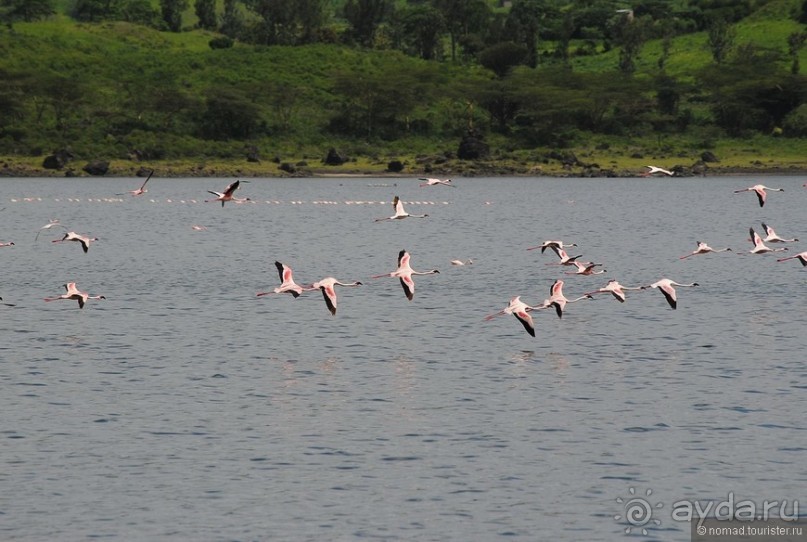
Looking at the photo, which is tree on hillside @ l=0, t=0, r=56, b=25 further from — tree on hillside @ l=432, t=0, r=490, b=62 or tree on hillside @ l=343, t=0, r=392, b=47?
tree on hillside @ l=432, t=0, r=490, b=62

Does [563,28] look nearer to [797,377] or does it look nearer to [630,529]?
[797,377]

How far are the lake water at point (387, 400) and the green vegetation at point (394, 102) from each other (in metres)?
65.4

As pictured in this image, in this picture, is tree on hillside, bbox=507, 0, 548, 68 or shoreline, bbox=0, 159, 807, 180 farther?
tree on hillside, bbox=507, 0, 548, 68

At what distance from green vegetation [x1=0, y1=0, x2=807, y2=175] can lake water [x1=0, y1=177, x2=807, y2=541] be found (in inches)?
2574

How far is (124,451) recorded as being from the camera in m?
21.1

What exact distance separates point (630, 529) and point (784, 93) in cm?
11384

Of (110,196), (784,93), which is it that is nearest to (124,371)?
(110,196)

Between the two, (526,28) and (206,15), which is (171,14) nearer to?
(206,15)

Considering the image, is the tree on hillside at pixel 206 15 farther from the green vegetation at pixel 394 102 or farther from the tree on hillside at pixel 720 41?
the tree on hillside at pixel 720 41

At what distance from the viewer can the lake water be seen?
1827 centimetres

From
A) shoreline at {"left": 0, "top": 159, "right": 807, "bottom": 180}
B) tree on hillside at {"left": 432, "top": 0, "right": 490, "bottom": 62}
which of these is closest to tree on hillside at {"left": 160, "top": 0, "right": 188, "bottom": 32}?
tree on hillside at {"left": 432, "top": 0, "right": 490, "bottom": 62}

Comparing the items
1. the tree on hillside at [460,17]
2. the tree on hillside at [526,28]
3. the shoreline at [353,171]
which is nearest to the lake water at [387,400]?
the shoreline at [353,171]

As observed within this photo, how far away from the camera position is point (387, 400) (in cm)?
2462

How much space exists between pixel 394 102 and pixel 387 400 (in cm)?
10180
